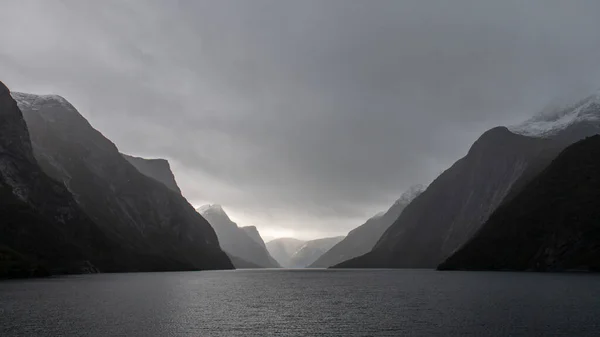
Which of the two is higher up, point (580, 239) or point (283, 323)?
point (580, 239)

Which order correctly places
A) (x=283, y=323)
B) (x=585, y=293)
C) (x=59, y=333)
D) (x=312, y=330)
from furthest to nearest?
1. (x=585, y=293)
2. (x=283, y=323)
3. (x=312, y=330)
4. (x=59, y=333)

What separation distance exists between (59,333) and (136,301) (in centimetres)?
3693

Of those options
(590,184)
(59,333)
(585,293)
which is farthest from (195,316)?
(590,184)

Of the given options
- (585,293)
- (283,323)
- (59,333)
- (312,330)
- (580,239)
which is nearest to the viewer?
(59,333)

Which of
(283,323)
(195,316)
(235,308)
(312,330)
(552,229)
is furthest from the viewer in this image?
(552,229)

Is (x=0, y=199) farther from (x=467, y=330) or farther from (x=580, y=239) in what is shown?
(x=580, y=239)

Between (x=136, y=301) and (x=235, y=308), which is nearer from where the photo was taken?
(x=235, y=308)

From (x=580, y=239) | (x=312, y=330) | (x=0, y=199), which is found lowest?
(x=312, y=330)

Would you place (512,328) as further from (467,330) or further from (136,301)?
(136,301)

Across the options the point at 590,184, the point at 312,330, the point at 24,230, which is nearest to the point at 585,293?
the point at 312,330

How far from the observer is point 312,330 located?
52469 millimetres

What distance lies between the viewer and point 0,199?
195 meters

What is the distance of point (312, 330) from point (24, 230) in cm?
19055

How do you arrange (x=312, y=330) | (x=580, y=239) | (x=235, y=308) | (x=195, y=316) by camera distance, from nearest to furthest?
(x=312, y=330) → (x=195, y=316) → (x=235, y=308) → (x=580, y=239)
